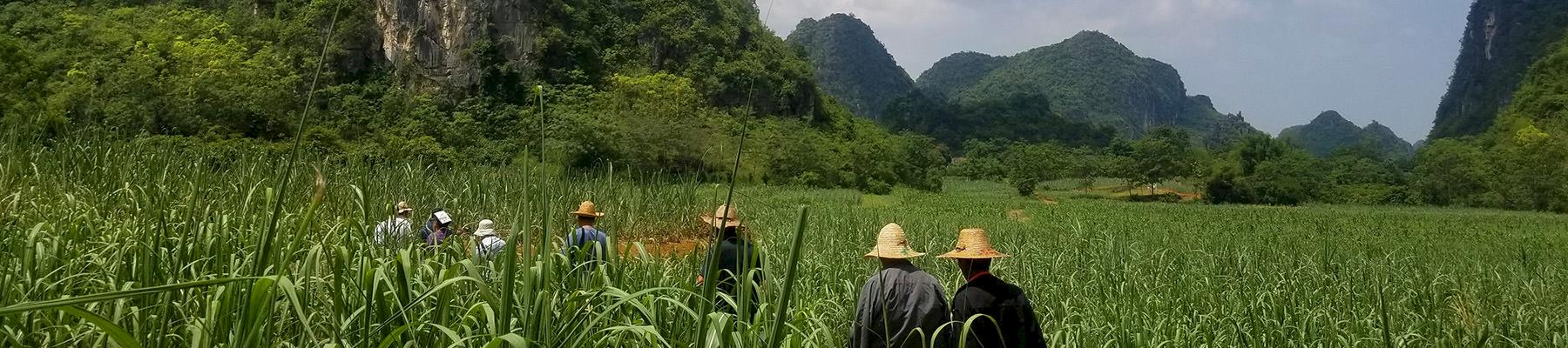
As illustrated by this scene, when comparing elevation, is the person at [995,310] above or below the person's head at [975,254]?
below

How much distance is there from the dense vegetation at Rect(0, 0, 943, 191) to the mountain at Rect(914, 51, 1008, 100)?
109168mm

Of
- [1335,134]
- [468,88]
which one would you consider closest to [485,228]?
[468,88]

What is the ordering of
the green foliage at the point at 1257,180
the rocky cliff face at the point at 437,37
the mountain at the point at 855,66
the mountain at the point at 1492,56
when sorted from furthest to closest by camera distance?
the mountain at the point at 855,66 → the mountain at the point at 1492,56 → the green foliage at the point at 1257,180 → the rocky cliff face at the point at 437,37

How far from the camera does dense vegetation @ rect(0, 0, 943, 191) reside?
23.1 metres

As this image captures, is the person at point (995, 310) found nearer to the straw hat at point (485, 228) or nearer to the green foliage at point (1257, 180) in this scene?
the straw hat at point (485, 228)

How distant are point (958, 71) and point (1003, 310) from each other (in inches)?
6853

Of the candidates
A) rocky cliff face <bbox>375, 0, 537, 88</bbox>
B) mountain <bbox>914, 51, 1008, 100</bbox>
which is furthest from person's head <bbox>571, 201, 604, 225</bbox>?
mountain <bbox>914, 51, 1008, 100</bbox>

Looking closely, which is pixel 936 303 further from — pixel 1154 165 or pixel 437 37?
pixel 1154 165

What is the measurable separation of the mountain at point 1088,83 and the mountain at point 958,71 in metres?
0.17

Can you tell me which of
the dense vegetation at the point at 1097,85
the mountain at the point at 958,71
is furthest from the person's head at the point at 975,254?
the mountain at the point at 958,71

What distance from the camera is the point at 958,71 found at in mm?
A: 172000

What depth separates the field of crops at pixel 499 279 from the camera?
4.43 ft

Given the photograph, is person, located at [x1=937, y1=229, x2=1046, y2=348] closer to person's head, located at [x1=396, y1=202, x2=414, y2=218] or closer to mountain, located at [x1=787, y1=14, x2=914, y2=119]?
person's head, located at [x1=396, y1=202, x2=414, y2=218]

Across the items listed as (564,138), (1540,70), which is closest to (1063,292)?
(564,138)
